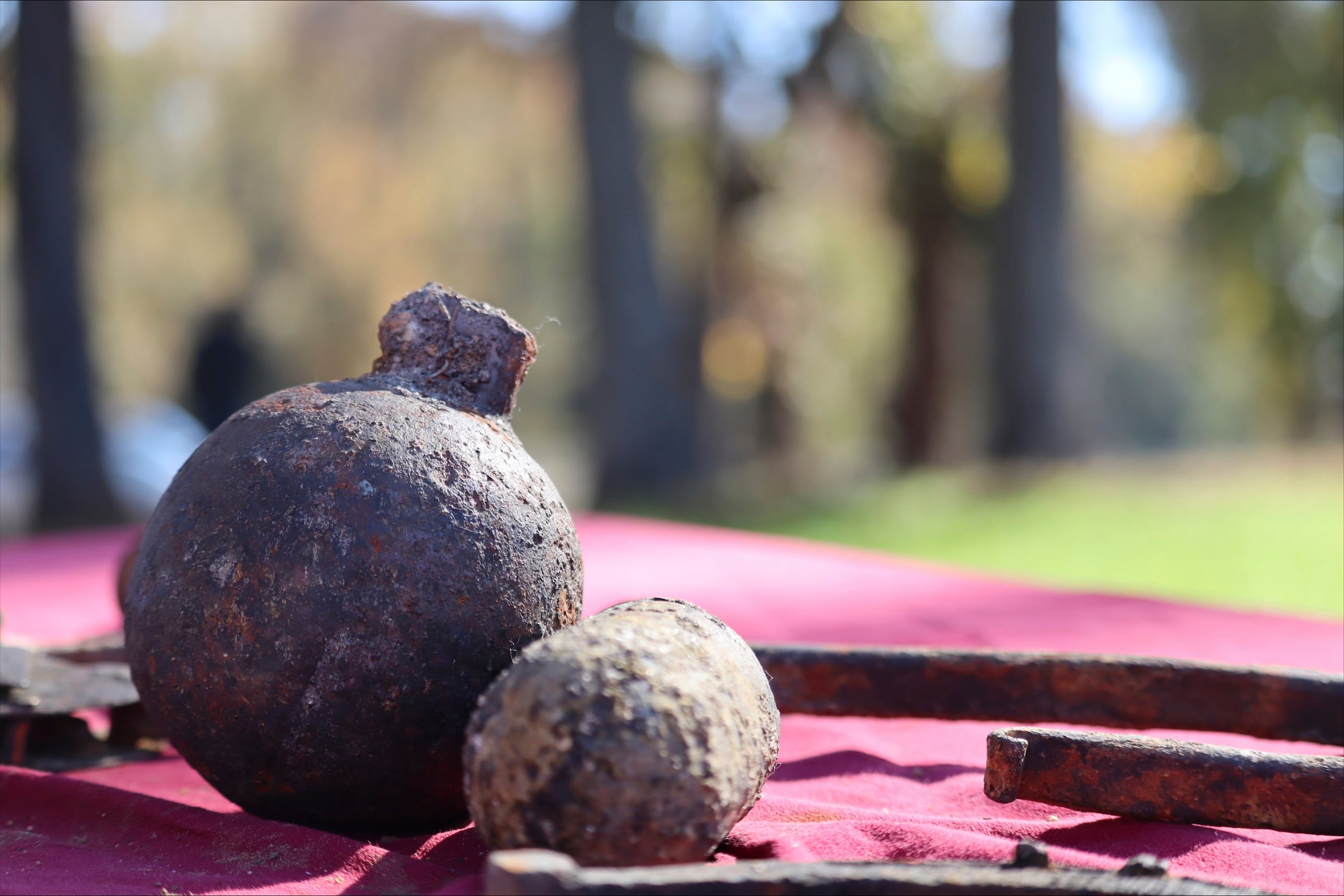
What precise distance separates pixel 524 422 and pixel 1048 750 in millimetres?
37554

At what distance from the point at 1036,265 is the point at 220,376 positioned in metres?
13.4

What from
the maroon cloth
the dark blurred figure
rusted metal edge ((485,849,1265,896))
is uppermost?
the dark blurred figure

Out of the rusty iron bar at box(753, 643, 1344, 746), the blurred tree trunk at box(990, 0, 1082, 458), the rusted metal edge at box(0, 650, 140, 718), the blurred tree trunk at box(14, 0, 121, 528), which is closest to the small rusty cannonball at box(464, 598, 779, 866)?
the rusty iron bar at box(753, 643, 1344, 746)

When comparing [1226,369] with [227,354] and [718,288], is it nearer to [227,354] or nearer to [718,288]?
[718,288]

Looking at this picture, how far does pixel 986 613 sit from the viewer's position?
522cm

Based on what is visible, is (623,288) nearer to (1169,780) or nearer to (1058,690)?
(1058,690)

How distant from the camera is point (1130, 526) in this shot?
9.22 metres

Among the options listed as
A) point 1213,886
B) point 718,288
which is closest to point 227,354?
point 718,288

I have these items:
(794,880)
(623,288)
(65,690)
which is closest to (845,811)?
(794,880)

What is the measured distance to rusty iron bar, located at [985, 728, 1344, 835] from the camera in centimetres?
254

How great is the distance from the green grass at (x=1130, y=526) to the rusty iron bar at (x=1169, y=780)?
328 cm

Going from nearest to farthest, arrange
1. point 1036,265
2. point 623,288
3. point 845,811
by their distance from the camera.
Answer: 1. point 845,811
2. point 1036,265
3. point 623,288

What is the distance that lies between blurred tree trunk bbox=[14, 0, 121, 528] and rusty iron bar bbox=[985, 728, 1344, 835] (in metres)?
11.2

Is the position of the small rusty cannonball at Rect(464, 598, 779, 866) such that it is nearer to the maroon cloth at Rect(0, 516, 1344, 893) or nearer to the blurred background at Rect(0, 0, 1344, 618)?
the maroon cloth at Rect(0, 516, 1344, 893)
